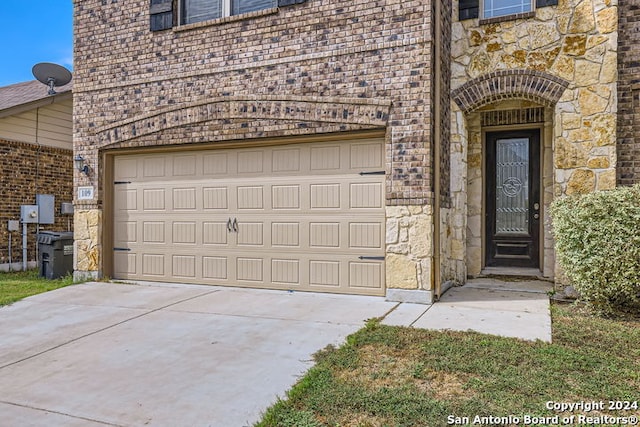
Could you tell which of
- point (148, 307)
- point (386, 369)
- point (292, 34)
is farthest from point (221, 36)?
point (386, 369)

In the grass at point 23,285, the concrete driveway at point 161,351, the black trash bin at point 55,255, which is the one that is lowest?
the concrete driveway at point 161,351

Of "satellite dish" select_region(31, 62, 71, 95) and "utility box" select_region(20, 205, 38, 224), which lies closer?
"utility box" select_region(20, 205, 38, 224)

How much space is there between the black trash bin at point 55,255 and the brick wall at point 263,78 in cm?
A: 133

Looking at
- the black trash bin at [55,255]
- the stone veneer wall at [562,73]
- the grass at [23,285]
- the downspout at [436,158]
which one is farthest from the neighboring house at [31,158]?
the stone veneer wall at [562,73]

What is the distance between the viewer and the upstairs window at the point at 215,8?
23.1ft

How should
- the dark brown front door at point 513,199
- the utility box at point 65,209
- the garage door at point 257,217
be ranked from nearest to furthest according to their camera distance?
1. the garage door at point 257,217
2. the dark brown front door at point 513,199
3. the utility box at point 65,209

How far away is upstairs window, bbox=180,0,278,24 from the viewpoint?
7052 mm

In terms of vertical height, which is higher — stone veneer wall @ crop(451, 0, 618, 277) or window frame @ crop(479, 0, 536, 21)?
window frame @ crop(479, 0, 536, 21)

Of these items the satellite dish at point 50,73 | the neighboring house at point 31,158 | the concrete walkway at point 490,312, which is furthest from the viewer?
the satellite dish at point 50,73

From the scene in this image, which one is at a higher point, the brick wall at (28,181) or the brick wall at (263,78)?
the brick wall at (263,78)

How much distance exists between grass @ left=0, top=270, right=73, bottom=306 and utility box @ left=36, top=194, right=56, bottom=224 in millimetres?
1554

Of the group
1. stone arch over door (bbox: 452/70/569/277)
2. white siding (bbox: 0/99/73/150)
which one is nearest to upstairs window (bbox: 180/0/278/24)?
stone arch over door (bbox: 452/70/569/277)

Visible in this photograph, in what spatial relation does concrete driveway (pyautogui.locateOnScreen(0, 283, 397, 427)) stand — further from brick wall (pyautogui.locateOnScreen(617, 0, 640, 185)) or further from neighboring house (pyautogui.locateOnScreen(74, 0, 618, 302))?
brick wall (pyautogui.locateOnScreen(617, 0, 640, 185))

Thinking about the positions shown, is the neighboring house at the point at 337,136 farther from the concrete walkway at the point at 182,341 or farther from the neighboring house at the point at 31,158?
the neighboring house at the point at 31,158
